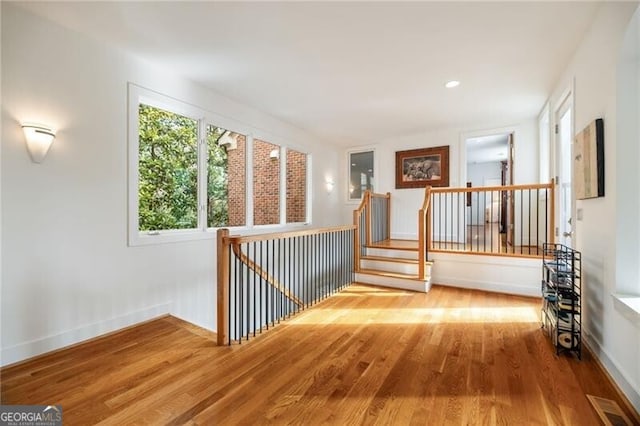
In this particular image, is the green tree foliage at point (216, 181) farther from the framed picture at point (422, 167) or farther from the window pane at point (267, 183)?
the framed picture at point (422, 167)

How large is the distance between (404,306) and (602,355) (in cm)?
170

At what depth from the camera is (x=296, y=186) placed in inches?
225

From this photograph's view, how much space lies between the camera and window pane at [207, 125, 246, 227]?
153 inches

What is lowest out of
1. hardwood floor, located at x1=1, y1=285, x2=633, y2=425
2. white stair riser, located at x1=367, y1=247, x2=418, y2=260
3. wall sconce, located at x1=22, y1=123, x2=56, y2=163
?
hardwood floor, located at x1=1, y1=285, x2=633, y2=425

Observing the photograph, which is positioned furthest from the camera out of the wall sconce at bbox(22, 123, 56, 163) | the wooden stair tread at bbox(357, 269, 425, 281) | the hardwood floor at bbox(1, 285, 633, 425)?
the wooden stair tread at bbox(357, 269, 425, 281)

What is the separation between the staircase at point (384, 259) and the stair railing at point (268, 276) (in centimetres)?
25

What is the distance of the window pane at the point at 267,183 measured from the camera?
16.6ft

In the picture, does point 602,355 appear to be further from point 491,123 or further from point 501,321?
point 491,123

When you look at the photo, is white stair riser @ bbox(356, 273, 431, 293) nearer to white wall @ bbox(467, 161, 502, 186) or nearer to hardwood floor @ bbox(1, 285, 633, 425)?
hardwood floor @ bbox(1, 285, 633, 425)

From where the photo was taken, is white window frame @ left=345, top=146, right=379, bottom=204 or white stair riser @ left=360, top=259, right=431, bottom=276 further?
white window frame @ left=345, top=146, right=379, bottom=204

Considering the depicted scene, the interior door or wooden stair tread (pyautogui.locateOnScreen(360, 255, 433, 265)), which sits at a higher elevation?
the interior door

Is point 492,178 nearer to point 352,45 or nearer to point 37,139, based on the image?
point 352,45

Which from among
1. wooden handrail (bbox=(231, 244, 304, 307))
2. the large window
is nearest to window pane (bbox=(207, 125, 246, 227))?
the large window

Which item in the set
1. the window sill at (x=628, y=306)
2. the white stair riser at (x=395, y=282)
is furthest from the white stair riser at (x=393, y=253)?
the window sill at (x=628, y=306)
